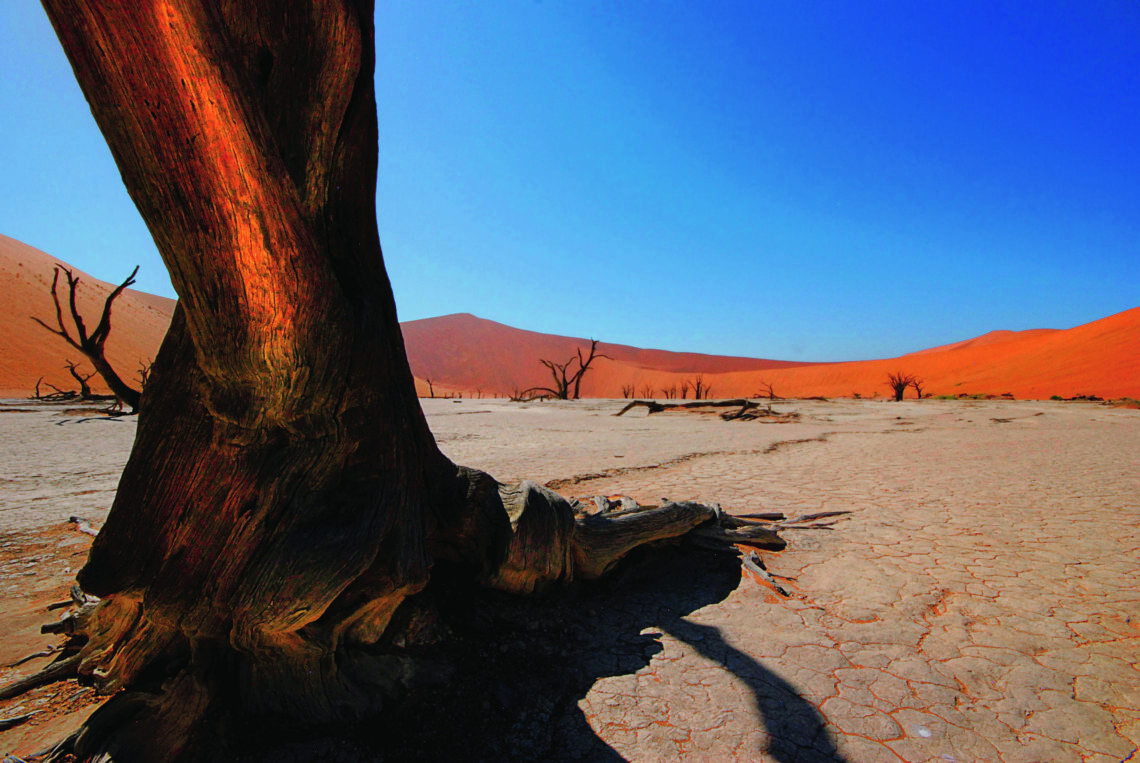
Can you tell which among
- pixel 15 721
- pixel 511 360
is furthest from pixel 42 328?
pixel 511 360

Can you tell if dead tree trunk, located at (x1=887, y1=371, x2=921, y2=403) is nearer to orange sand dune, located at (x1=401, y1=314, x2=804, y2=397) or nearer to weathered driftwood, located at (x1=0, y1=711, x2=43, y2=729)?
weathered driftwood, located at (x1=0, y1=711, x2=43, y2=729)

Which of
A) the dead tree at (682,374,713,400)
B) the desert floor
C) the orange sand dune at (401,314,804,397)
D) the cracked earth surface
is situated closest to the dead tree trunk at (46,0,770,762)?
the desert floor

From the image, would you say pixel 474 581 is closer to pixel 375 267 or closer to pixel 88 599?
pixel 375 267

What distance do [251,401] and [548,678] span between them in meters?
1.39

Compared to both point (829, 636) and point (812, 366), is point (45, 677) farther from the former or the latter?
point (812, 366)

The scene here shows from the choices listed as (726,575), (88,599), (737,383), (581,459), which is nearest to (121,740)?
(88,599)

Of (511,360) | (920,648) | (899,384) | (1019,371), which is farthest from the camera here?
(511,360)

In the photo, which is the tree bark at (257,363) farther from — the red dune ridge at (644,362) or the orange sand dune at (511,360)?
the orange sand dune at (511,360)

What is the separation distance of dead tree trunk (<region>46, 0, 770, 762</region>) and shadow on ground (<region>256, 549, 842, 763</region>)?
6.9 inches

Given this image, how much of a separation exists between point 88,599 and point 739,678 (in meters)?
2.49

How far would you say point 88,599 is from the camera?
1.98 m

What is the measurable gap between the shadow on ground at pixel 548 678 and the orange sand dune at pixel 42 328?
26.7 m

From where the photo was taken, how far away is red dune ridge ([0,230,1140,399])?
84.2 ft

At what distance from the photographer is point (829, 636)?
6.82 feet
